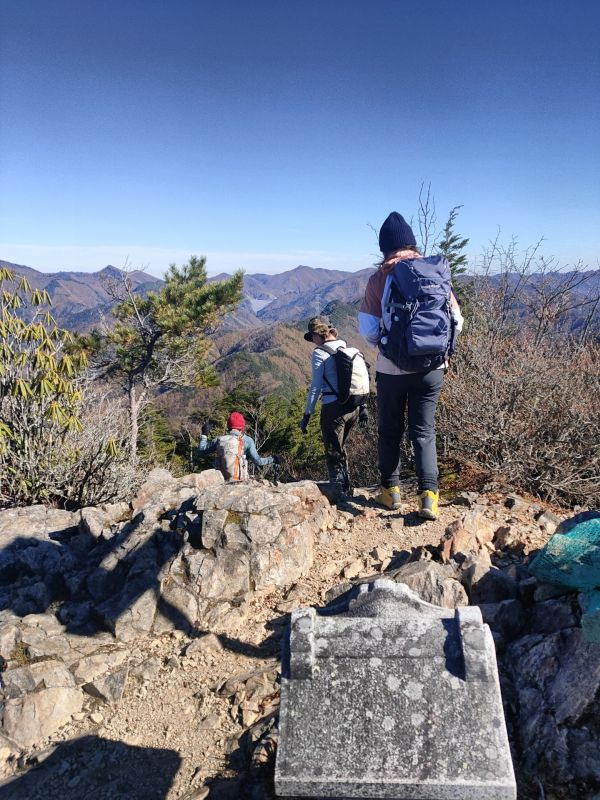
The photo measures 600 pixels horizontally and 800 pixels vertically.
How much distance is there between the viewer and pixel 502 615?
3.11 m

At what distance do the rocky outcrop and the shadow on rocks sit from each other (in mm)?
270

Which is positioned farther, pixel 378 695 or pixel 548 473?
pixel 548 473

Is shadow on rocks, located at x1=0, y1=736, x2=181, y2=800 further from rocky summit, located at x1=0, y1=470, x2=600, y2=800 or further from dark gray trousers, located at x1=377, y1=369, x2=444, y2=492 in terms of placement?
dark gray trousers, located at x1=377, y1=369, x2=444, y2=492

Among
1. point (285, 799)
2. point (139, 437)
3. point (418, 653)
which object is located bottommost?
point (139, 437)

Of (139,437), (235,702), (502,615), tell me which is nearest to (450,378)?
(502,615)

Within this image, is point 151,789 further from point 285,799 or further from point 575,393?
point 575,393

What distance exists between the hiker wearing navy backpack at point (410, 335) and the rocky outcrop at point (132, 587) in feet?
3.92

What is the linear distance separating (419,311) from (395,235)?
0.69m

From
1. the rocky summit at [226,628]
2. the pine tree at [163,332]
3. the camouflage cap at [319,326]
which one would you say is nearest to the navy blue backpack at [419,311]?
the rocky summit at [226,628]

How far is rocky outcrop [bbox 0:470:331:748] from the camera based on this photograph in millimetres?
3600

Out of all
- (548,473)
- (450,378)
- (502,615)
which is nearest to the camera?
(502,615)

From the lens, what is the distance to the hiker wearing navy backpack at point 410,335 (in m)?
3.65

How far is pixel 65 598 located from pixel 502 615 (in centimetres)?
377

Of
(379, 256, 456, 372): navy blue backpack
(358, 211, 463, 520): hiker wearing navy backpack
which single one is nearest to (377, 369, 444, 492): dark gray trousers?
(358, 211, 463, 520): hiker wearing navy backpack
